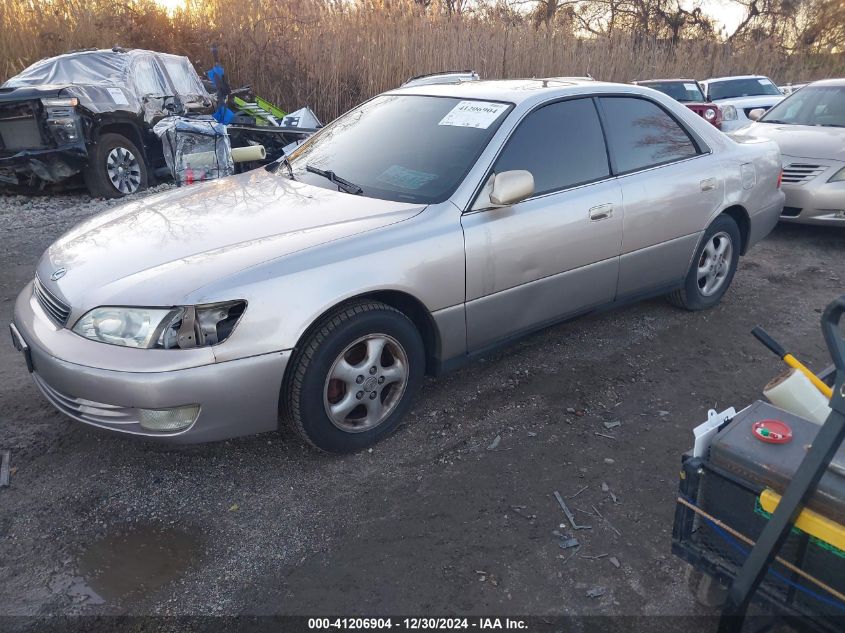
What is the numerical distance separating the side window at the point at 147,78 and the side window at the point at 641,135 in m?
7.34

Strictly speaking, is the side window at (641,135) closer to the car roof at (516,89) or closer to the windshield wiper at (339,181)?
the car roof at (516,89)

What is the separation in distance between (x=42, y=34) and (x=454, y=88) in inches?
417

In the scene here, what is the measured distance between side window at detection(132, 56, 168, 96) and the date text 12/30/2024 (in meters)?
8.68

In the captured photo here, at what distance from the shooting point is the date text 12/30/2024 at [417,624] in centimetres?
216

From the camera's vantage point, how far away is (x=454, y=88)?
395 centimetres

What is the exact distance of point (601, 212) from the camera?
12.1ft

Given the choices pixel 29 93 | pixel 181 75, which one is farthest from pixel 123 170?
pixel 181 75

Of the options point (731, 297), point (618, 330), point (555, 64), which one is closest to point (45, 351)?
point (618, 330)

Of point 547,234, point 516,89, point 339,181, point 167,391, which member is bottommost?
point 167,391

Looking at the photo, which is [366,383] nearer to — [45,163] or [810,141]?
[810,141]

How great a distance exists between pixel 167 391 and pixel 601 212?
8.27ft

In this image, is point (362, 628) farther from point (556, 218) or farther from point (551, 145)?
point (551, 145)

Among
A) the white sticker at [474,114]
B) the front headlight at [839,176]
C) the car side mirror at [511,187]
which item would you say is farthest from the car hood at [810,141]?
the car side mirror at [511,187]

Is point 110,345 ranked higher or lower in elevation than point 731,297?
higher
